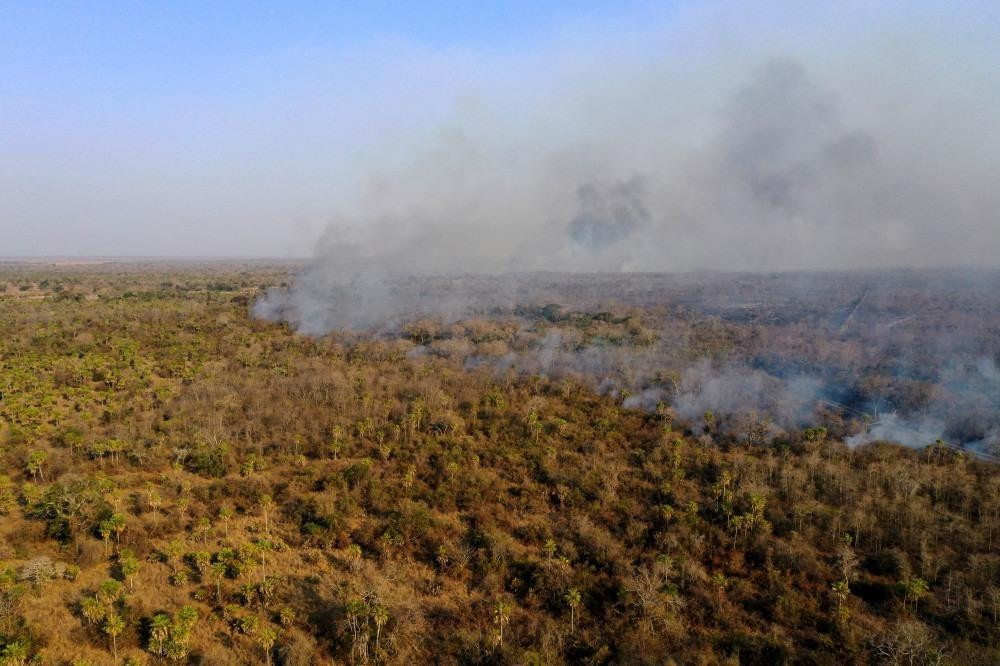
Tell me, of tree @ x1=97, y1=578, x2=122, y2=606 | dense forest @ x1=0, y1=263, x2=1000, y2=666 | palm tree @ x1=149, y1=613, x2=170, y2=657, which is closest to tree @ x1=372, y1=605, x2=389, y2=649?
dense forest @ x1=0, y1=263, x2=1000, y2=666

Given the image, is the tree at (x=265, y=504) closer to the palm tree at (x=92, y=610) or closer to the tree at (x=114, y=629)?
the palm tree at (x=92, y=610)

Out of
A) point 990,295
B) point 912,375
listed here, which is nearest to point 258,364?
point 912,375

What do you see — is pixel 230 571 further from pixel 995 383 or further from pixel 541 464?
pixel 995 383

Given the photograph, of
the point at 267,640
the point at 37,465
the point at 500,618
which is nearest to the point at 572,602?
the point at 500,618

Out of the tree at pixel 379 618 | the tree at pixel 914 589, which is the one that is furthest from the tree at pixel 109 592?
the tree at pixel 914 589

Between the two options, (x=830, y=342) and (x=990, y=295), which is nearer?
(x=830, y=342)

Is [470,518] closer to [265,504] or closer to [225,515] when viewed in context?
[265,504]
